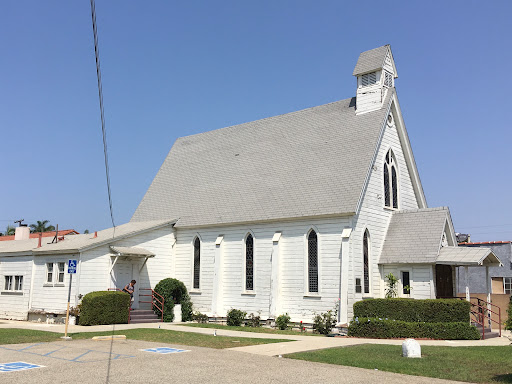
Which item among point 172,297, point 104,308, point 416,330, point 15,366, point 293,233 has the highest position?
point 293,233

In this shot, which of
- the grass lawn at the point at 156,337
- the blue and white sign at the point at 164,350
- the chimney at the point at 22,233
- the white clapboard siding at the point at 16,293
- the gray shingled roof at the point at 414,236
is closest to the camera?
the blue and white sign at the point at 164,350

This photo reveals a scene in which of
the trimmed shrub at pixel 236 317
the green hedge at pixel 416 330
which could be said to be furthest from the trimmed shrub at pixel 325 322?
the trimmed shrub at pixel 236 317

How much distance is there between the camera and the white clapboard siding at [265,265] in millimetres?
24781

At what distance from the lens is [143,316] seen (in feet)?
92.5

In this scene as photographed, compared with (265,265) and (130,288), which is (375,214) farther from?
(130,288)

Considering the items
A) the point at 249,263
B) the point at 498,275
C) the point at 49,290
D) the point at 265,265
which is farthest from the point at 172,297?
the point at 498,275

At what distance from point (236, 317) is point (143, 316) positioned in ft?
16.7

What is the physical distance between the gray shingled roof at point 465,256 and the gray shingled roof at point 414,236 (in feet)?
1.35

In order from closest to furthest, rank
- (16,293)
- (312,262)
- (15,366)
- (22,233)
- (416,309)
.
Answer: (15,366)
(416,309)
(312,262)
(16,293)
(22,233)

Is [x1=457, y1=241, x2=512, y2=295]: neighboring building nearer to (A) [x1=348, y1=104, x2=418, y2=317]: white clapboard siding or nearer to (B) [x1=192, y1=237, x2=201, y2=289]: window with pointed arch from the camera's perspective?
(A) [x1=348, y1=104, x2=418, y2=317]: white clapboard siding

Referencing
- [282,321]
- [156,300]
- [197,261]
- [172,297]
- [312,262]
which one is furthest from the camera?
[197,261]

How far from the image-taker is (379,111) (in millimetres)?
27891

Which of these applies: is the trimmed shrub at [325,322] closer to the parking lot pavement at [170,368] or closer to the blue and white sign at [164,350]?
the parking lot pavement at [170,368]

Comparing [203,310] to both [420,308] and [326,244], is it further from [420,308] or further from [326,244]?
[420,308]
